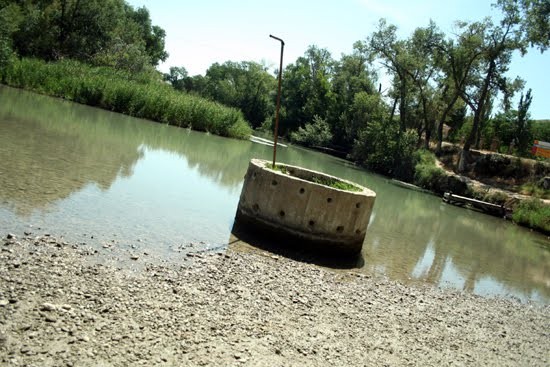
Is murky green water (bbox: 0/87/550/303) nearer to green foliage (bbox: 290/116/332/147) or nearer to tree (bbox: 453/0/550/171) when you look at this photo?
tree (bbox: 453/0/550/171)

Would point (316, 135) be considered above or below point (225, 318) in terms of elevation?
above

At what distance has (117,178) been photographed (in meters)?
13.2

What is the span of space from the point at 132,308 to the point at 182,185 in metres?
9.88

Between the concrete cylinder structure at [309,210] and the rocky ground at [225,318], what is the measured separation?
1.32m

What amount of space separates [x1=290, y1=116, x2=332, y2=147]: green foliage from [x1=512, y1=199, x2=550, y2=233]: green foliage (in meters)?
35.6

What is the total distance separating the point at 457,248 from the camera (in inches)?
632

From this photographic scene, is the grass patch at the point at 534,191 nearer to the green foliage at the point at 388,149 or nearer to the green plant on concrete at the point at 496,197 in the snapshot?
the green plant on concrete at the point at 496,197

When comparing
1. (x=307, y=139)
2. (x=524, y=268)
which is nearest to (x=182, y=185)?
(x=524, y=268)

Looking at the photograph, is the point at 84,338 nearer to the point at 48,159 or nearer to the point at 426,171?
the point at 48,159

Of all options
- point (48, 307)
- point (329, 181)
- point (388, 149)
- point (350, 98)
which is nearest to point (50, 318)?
point (48, 307)

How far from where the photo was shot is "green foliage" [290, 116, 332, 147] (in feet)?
205

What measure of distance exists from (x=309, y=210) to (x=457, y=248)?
8272mm

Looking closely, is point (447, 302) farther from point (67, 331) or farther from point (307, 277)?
point (67, 331)

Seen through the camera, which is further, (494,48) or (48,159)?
(494,48)
